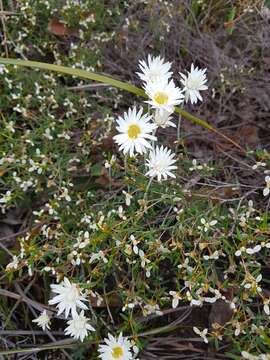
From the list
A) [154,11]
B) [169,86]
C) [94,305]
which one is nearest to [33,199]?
[94,305]

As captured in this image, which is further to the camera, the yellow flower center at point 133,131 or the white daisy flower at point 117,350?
the white daisy flower at point 117,350

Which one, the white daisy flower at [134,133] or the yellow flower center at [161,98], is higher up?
the yellow flower center at [161,98]

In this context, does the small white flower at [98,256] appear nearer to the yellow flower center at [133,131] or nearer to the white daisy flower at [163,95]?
the yellow flower center at [133,131]

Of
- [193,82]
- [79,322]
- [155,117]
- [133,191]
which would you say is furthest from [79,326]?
[193,82]

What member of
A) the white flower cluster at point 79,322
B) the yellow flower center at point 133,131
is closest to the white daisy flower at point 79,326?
the white flower cluster at point 79,322

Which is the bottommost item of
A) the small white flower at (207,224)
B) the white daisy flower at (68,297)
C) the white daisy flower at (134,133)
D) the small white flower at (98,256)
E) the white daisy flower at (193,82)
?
the white daisy flower at (68,297)
